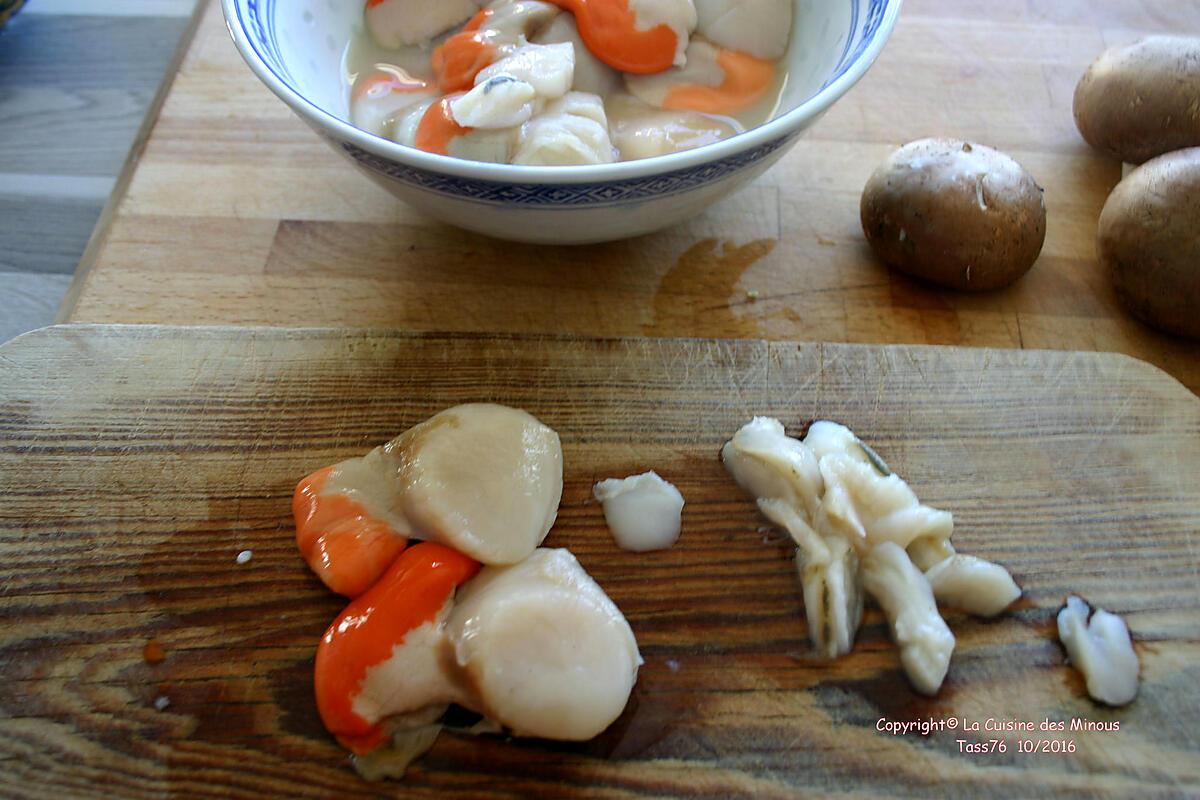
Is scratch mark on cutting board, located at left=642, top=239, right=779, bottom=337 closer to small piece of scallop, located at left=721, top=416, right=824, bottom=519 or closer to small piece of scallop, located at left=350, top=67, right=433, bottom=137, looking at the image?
small piece of scallop, located at left=721, top=416, right=824, bottom=519

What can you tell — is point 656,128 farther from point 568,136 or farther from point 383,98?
point 383,98

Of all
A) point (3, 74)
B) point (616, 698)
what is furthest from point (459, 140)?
point (3, 74)

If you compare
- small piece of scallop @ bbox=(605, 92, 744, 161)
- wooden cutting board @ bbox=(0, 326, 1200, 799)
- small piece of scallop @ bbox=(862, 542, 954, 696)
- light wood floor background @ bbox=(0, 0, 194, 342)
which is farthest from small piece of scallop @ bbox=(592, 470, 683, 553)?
light wood floor background @ bbox=(0, 0, 194, 342)

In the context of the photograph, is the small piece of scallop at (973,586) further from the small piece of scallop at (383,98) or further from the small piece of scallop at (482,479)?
the small piece of scallop at (383,98)

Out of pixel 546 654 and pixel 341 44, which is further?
pixel 341 44

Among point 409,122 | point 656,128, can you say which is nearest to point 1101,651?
point 656,128

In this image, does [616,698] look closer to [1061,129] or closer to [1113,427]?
[1113,427]
